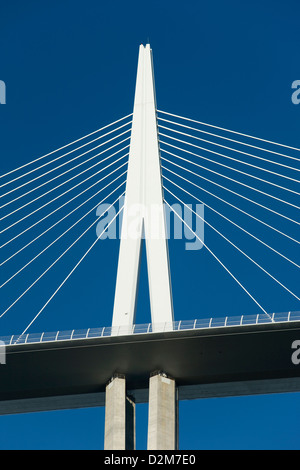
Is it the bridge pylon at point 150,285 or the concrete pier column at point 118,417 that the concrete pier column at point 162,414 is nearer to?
the bridge pylon at point 150,285

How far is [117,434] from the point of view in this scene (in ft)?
136

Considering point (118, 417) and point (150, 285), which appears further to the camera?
point (150, 285)

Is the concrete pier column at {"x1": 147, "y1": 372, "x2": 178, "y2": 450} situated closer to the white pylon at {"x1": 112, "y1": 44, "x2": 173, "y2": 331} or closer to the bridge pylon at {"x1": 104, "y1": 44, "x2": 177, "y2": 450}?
the bridge pylon at {"x1": 104, "y1": 44, "x2": 177, "y2": 450}

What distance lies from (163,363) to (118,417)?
2.83 metres

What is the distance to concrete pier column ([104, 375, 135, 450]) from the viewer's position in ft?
136

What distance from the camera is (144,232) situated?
145 feet

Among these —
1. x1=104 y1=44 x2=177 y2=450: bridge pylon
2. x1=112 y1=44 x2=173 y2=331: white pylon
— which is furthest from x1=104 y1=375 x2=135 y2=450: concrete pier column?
x1=112 y1=44 x2=173 y2=331: white pylon

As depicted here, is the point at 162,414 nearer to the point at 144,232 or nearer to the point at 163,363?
the point at 163,363

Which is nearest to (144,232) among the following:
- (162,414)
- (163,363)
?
(163,363)

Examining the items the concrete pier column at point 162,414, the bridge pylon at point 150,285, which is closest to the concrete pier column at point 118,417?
the bridge pylon at point 150,285
